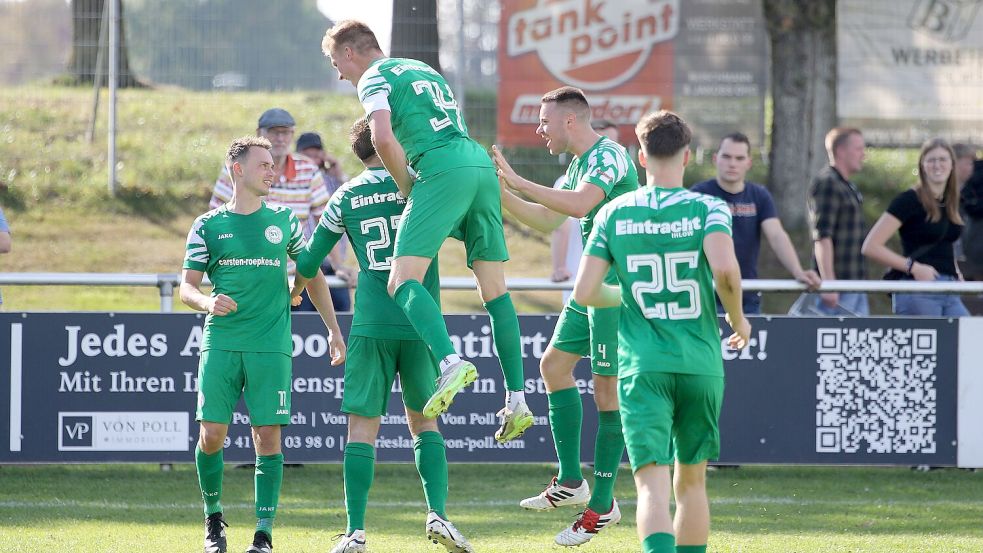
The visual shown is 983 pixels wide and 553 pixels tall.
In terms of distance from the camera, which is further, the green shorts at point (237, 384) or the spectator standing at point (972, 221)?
the spectator standing at point (972, 221)

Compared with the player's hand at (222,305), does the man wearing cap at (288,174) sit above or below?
above

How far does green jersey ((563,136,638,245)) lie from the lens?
699 centimetres

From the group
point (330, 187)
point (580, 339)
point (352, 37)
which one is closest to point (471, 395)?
point (580, 339)

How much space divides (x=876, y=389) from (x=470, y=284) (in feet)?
10.3

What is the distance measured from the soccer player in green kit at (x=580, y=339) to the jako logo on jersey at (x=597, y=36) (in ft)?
33.4

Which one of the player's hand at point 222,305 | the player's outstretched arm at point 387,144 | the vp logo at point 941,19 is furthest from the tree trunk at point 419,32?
the player's outstretched arm at point 387,144

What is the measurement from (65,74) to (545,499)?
10479mm

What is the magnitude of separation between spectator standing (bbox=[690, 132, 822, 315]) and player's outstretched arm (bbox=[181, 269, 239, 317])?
4497 millimetres

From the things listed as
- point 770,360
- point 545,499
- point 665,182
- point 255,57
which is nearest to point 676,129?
point 665,182

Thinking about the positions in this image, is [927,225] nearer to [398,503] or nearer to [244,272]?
[398,503]

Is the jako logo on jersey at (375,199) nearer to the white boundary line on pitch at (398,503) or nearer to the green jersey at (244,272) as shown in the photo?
the green jersey at (244,272)

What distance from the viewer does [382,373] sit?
22.7ft

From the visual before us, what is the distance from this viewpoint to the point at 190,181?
1805cm

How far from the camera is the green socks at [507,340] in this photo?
6832 millimetres
